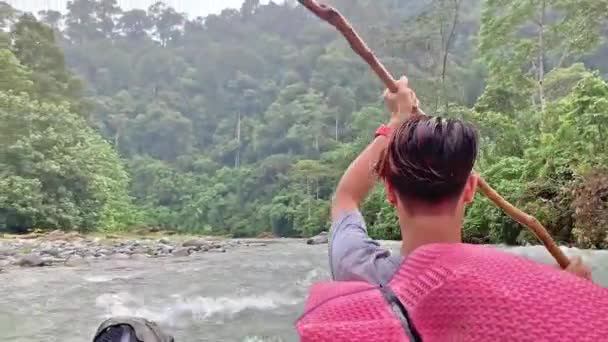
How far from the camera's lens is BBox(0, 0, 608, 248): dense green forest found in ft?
25.8

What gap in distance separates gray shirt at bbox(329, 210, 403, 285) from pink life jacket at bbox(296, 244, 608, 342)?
0.34 m

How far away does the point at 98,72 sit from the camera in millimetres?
32125

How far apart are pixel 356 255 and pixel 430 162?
0.26 meters

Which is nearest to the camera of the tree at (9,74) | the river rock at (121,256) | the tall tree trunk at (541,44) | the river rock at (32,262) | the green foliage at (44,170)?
the river rock at (32,262)

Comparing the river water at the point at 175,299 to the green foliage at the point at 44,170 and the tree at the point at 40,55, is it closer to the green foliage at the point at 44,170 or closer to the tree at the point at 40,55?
the green foliage at the point at 44,170

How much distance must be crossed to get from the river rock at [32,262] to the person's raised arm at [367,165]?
7.06 meters

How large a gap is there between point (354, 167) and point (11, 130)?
14.8 meters

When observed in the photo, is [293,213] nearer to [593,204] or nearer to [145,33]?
[593,204]

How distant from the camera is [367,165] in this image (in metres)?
0.79

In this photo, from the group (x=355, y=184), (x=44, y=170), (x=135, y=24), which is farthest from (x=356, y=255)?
(x=135, y=24)

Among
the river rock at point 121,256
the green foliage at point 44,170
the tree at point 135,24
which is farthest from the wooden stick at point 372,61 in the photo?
the tree at point 135,24

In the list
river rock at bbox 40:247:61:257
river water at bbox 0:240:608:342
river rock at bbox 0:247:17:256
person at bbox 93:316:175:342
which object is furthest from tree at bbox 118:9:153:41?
person at bbox 93:316:175:342

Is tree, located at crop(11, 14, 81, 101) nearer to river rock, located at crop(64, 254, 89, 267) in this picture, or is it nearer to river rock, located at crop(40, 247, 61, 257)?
river rock, located at crop(40, 247, 61, 257)

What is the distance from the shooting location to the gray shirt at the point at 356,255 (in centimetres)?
75
